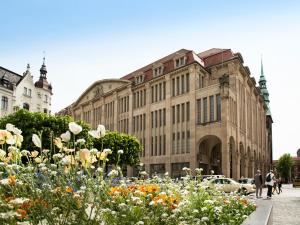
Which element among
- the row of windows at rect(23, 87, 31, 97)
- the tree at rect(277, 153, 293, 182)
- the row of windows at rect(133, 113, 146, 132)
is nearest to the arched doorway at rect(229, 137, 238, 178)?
the row of windows at rect(133, 113, 146, 132)

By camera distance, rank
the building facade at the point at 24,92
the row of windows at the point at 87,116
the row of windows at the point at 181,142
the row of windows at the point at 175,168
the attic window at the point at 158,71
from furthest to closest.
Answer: the row of windows at the point at 87,116
the building facade at the point at 24,92
the attic window at the point at 158,71
the row of windows at the point at 175,168
the row of windows at the point at 181,142

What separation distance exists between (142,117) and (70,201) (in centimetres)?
4981

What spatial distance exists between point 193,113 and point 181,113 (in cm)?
261

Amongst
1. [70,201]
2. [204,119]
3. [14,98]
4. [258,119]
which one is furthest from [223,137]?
[70,201]

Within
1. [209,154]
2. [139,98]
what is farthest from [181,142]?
[139,98]

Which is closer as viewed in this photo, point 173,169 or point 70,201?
point 70,201

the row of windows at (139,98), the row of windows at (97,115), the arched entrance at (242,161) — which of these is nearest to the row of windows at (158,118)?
the row of windows at (139,98)

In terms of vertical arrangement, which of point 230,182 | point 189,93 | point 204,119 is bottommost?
point 230,182

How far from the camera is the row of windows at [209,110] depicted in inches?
1655

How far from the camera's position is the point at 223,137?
40406mm

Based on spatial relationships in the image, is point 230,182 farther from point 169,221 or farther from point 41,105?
point 41,105

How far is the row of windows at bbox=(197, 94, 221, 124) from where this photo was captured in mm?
42031

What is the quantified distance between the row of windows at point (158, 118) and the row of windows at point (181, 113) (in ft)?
6.13

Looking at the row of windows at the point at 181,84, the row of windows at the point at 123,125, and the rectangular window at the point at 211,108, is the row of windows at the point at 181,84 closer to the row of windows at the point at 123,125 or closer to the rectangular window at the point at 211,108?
the rectangular window at the point at 211,108
